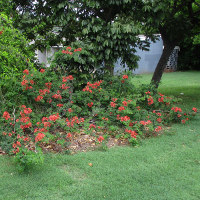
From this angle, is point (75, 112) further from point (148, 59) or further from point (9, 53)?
point (148, 59)

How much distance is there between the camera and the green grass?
2990 millimetres

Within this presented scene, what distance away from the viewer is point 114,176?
3373 mm

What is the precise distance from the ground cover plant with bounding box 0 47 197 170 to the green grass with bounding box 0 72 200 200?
0.34 metres

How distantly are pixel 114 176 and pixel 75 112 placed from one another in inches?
86.0

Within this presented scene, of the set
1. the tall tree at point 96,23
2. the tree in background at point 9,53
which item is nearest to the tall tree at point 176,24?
the tall tree at point 96,23

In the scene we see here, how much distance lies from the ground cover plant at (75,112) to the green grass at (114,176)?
339mm

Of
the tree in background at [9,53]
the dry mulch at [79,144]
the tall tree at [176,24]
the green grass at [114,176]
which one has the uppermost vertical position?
the tall tree at [176,24]

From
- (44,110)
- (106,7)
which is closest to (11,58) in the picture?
(44,110)

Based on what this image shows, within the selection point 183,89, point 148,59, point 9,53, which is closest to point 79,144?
point 9,53

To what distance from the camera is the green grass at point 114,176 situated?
299cm

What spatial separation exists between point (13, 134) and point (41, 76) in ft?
4.89

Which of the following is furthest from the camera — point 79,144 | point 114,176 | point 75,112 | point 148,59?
point 148,59

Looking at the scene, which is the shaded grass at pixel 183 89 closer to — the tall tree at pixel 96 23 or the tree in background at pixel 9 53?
the tall tree at pixel 96 23

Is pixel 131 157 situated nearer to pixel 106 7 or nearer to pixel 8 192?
pixel 8 192
